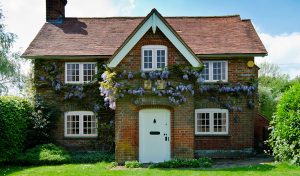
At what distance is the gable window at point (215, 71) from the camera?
68.5 ft

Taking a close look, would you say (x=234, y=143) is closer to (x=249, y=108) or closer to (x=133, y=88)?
(x=249, y=108)

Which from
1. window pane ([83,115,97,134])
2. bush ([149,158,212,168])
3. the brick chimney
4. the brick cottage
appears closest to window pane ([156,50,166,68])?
the brick cottage

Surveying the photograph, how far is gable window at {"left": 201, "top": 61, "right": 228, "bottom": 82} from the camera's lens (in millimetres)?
20891

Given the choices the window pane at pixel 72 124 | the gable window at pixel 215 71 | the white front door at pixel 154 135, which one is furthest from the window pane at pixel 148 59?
the window pane at pixel 72 124

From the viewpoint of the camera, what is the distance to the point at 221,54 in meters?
20.4

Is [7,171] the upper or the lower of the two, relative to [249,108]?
lower

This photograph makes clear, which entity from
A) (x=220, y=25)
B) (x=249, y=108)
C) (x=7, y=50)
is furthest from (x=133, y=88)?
(x=7, y=50)

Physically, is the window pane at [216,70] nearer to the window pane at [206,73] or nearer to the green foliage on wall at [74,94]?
the window pane at [206,73]

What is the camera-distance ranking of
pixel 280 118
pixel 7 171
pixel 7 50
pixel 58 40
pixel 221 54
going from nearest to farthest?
pixel 7 171 < pixel 280 118 < pixel 221 54 < pixel 58 40 < pixel 7 50

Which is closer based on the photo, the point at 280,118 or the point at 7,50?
the point at 280,118

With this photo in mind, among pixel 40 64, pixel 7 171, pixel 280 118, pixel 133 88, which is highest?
pixel 40 64

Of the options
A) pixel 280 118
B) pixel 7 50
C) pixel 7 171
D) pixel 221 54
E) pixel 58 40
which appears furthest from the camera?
pixel 7 50

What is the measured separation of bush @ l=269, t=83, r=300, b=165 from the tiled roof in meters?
4.10

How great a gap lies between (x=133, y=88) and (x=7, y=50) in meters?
18.9
